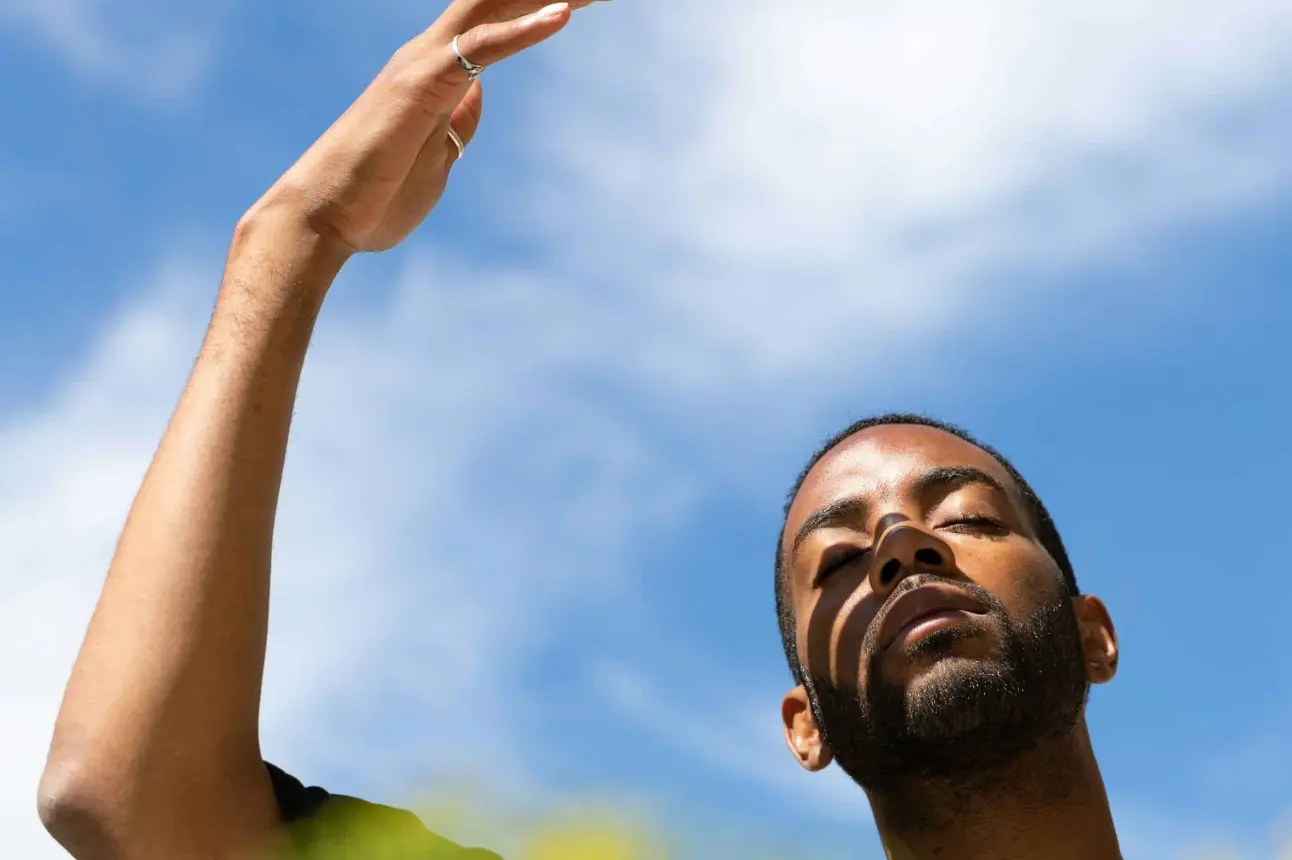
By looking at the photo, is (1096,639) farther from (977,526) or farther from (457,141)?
(457,141)

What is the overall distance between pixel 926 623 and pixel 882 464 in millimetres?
948

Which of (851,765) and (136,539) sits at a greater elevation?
(851,765)

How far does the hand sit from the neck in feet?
7.66

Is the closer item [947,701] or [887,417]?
[947,701]

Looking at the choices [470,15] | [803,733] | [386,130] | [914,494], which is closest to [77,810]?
[386,130]

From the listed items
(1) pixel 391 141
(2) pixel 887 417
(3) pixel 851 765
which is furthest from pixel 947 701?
(1) pixel 391 141

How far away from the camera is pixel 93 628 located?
223 cm

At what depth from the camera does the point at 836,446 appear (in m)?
4.91

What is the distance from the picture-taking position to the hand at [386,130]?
2779 mm

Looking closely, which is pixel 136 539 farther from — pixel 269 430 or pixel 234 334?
pixel 234 334

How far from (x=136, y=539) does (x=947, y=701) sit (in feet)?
7.50

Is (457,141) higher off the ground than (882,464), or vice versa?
(882,464)

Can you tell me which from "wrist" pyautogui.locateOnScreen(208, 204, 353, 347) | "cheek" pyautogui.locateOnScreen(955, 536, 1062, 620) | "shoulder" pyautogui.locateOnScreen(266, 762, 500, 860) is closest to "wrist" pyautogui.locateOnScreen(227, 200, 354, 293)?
"wrist" pyautogui.locateOnScreen(208, 204, 353, 347)

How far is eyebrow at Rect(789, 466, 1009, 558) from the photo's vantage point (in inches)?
166
